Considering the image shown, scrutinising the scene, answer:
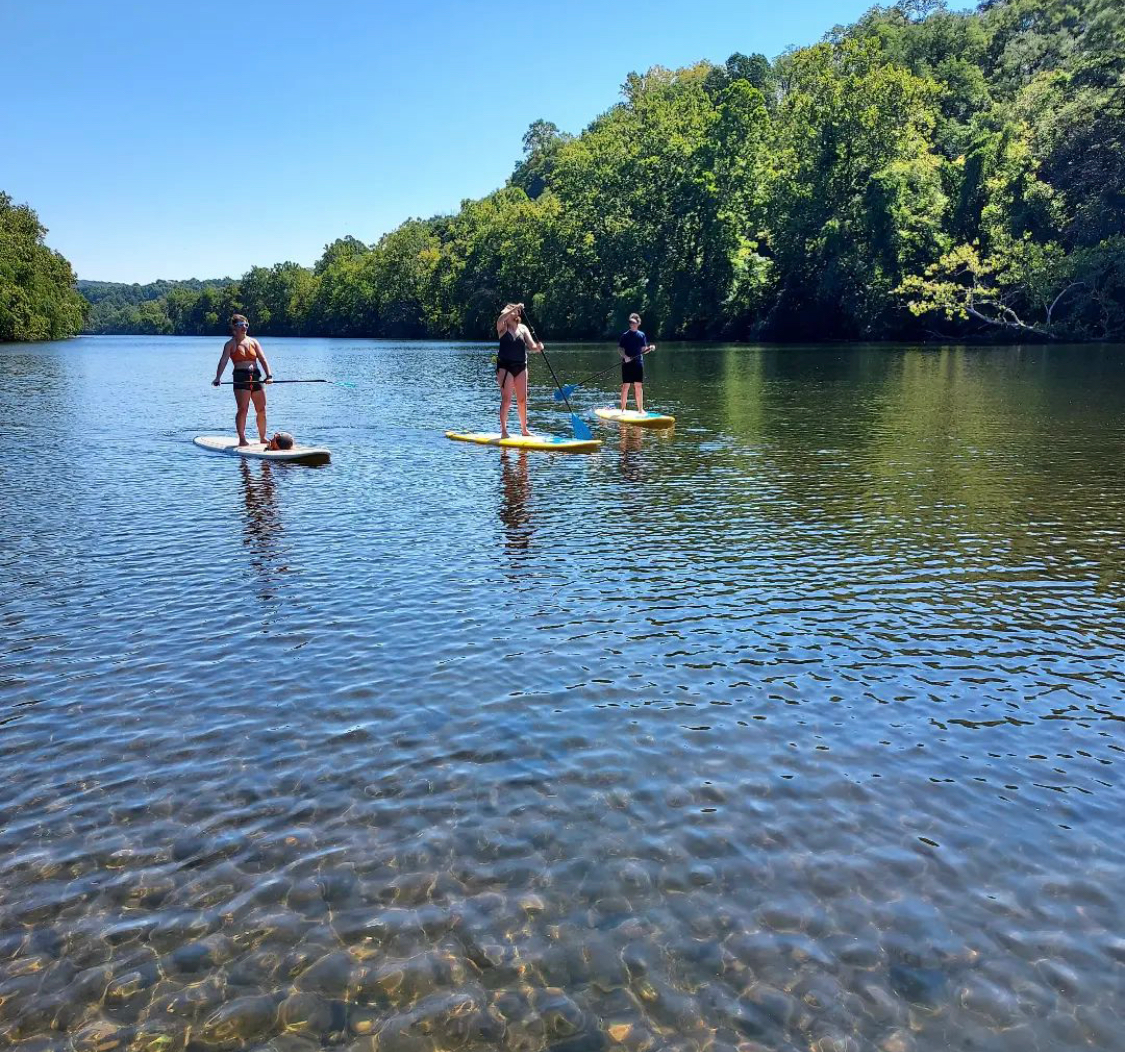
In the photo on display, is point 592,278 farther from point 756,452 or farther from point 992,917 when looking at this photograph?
point 992,917

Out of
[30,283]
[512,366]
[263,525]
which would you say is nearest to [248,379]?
[512,366]

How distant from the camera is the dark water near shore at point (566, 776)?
4.12m

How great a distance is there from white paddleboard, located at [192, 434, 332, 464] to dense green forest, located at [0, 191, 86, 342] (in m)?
93.2

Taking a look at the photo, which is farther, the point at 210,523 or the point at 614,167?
the point at 614,167

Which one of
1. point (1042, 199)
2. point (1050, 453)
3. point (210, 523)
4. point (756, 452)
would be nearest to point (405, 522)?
point (210, 523)

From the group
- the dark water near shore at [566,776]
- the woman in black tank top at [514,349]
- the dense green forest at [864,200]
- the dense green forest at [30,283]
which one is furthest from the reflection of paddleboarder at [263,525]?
the dense green forest at [30,283]

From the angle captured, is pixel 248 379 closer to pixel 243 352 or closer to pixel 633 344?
pixel 243 352

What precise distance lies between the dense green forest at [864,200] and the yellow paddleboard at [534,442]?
49.5m

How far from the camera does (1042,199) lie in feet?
201

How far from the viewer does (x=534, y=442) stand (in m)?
19.9

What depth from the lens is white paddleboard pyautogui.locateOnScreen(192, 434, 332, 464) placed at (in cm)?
1848

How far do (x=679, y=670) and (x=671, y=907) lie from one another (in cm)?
317

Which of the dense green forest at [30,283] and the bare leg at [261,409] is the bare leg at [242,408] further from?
the dense green forest at [30,283]

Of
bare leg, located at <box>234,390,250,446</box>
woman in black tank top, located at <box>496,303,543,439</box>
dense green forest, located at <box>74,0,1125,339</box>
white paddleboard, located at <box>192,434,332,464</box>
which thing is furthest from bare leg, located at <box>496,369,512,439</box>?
dense green forest, located at <box>74,0,1125,339</box>
